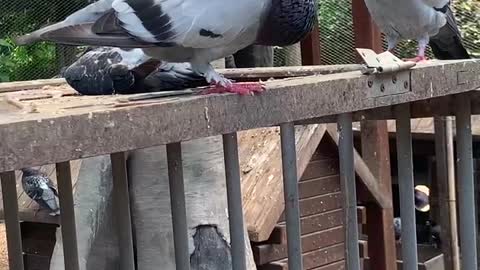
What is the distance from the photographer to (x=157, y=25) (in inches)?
56.0

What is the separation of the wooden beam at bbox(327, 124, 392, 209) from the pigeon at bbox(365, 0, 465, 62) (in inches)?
21.0

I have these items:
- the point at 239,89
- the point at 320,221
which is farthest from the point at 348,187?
the point at 320,221

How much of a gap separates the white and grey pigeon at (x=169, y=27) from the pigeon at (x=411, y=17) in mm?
1271

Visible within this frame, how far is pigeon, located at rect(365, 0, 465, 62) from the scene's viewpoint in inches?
106

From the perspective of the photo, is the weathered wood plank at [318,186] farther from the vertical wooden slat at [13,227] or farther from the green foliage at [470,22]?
the vertical wooden slat at [13,227]

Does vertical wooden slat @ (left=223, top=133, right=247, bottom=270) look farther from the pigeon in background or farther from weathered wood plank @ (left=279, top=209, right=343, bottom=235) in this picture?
weathered wood plank @ (left=279, top=209, right=343, bottom=235)

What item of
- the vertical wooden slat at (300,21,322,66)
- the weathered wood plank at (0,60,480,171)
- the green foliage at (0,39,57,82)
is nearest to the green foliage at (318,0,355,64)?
the vertical wooden slat at (300,21,322,66)

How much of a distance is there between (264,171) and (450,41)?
0.87m

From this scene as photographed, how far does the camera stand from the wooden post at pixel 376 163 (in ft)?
11.1

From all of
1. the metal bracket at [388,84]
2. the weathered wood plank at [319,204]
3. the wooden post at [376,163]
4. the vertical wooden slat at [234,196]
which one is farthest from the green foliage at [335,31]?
the vertical wooden slat at [234,196]

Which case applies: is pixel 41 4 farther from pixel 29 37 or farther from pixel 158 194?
pixel 29 37

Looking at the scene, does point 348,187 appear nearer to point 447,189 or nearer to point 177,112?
point 177,112

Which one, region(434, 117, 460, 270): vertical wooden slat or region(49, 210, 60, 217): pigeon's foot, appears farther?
region(434, 117, 460, 270): vertical wooden slat

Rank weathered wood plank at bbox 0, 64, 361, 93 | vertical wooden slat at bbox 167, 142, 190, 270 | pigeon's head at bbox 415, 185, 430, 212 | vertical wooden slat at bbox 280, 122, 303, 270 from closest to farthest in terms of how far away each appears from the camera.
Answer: vertical wooden slat at bbox 167, 142, 190, 270 → vertical wooden slat at bbox 280, 122, 303, 270 → weathered wood plank at bbox 0, 64, 361, 93 → pigeon's head at bbox 415, 185, 430, 212
